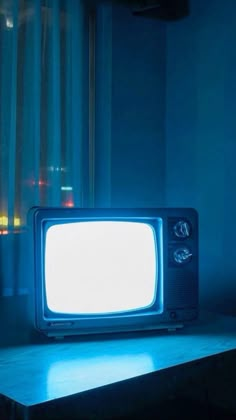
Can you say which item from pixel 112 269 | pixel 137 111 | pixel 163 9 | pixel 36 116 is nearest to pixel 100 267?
pixel 112 269

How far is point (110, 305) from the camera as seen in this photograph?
1.16m

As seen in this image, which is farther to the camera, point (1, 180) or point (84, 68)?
point (84, 68)

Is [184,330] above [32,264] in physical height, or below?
below

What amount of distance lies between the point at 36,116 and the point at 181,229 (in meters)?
0.56

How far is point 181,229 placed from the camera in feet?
3.94

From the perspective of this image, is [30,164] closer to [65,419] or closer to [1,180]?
[1,180]

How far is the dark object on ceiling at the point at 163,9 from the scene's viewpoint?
4.98 feet

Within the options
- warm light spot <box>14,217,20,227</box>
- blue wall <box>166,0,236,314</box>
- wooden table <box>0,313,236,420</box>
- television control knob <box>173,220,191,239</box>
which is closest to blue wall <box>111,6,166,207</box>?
blue wall <box>166,0,236,314</box>

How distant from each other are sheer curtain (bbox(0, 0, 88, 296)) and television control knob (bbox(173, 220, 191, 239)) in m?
0.45

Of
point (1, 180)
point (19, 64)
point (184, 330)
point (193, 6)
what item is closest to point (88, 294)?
point (184, 330)

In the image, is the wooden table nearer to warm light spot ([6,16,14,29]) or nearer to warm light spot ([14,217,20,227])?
warm light spot ([14,217,20,227])

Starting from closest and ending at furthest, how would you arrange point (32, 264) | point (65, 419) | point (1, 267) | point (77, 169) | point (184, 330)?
point (65, 419) → point (32, 264) → point (184, 330) → point (1, 267) → point (77, 169)

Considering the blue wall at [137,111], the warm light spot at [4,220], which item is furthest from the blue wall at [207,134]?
the warm light spot at [4,220]

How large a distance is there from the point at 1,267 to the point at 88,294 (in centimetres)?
42
